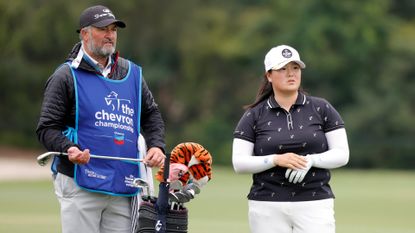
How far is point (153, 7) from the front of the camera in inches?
1660

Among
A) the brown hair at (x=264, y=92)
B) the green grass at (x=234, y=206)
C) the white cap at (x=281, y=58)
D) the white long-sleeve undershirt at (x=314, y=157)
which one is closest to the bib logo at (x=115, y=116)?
the white long-sleeve undershirt at (x=314, y=157)

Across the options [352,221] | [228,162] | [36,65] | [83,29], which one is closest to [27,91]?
[36,65]

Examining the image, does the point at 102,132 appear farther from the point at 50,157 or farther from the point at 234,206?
the point at 234,206

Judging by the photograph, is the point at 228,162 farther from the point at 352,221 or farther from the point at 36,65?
the point at 352,221

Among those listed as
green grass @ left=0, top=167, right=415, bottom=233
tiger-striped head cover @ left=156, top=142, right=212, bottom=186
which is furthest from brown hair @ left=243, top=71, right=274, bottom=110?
green grass @ left=0, top=167, right=415, bottom=233

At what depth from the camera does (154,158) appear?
694 centimetres

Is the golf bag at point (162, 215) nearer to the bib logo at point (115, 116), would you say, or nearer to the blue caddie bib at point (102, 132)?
Result: the blue caddie bib at point (102, 132)

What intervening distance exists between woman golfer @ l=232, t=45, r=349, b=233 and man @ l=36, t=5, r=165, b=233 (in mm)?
629

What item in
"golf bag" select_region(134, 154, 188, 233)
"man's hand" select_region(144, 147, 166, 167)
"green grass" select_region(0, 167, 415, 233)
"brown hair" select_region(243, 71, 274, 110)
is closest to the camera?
"golf bag" select_region(134, 154, 188, 233)

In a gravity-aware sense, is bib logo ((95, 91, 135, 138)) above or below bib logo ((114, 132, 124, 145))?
above

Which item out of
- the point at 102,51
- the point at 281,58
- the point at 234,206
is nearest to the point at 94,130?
the point at 102,51

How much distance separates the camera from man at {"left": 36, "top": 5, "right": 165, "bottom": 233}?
692cm

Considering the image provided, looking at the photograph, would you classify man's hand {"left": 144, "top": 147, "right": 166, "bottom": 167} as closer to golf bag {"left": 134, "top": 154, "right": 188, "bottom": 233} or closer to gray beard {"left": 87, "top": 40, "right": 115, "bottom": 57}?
golf bag {"left": 134, "top": 154, "right": 188, "bottom": 233}

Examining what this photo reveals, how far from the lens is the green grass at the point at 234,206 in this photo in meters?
14.2
